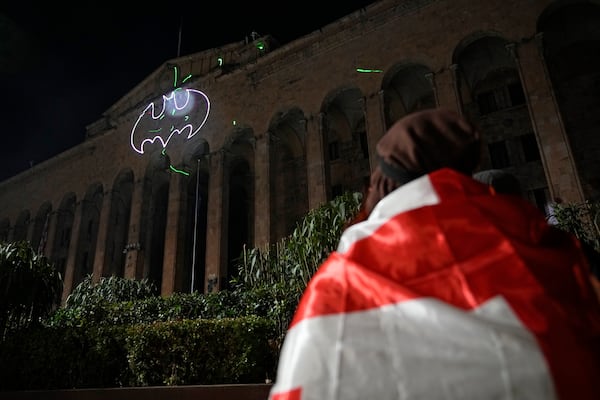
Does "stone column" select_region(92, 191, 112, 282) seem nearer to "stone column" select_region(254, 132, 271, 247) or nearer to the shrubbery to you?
"stone column" select_region(254, 132, 271, 247)

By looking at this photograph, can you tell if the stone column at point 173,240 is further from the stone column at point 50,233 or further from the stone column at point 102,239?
the stone column at point 50,233

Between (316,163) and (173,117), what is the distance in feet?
29.0

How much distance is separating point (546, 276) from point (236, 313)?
8.04m

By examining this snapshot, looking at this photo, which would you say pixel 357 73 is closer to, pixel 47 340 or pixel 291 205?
pixel 291 205

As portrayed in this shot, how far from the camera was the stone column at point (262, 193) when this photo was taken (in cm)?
1539

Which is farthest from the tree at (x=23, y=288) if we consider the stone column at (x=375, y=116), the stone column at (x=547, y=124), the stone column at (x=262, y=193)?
the stone column at (x=547, y=124)

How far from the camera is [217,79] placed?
18.8m

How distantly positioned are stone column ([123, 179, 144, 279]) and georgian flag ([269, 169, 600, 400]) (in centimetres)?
1903

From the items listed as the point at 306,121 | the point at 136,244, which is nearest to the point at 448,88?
the point at 306,121

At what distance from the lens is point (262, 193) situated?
16.0m

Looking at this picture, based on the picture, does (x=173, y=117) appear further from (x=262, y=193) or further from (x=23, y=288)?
(x=23, y=288)

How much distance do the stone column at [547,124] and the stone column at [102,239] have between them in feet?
62.8

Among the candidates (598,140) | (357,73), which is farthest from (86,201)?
(598,140)

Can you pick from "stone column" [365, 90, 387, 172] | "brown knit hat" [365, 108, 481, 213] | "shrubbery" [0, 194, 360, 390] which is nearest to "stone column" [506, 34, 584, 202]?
"stone column" [365, 90, 387, 172]
